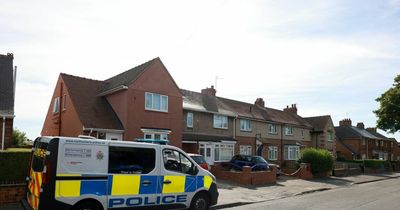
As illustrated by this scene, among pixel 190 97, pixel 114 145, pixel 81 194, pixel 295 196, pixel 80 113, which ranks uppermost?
pixel 190 97

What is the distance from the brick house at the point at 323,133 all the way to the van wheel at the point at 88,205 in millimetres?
41104

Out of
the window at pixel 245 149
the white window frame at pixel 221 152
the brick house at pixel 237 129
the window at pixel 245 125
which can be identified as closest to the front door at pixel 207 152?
the brick house at pixel 237 129

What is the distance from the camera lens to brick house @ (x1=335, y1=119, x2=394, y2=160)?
59.4 metres

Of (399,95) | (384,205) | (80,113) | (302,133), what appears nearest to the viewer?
(384,205)

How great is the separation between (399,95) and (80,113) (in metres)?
41.2

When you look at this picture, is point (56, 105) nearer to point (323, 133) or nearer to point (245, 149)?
point (245, 149)

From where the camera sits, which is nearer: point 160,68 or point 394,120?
point 160,68

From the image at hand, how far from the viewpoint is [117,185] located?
10078 mm

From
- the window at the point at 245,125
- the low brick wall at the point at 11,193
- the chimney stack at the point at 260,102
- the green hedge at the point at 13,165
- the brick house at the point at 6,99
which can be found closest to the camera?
the low brick wall at the point at 11,193

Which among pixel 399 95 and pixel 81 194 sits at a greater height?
pixel 399 95

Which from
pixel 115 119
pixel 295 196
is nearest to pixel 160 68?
pixel 115 119

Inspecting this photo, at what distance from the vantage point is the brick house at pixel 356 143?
5944cm

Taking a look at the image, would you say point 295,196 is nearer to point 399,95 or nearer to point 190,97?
point 190,97

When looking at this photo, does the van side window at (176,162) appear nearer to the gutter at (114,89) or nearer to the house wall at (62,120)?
the house wall at (62,120)
